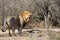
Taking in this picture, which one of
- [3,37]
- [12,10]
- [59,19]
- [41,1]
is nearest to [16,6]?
[12,10]

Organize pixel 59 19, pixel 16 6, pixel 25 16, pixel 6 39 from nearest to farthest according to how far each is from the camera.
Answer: pixel 6 39, pixel 25 16, pixel 16 6, pixel 59 19

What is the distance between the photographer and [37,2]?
15.2 meters

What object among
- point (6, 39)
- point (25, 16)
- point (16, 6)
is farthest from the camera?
point (16, 6)

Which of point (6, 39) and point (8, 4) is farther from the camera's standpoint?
point (8, 4)

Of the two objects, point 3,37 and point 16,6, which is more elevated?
point 16,6

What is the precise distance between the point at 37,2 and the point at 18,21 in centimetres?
400

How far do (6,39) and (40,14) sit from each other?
5.39 meters

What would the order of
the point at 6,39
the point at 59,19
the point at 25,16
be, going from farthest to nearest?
1. the point at 59,19
2. the point at 25,16
3. the point at 6,39

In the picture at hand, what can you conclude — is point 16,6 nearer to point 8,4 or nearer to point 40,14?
point 8,4

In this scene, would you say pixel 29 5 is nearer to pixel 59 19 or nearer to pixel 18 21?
pixel 59 19

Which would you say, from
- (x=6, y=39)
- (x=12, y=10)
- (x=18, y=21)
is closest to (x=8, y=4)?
(x=12, y=10)

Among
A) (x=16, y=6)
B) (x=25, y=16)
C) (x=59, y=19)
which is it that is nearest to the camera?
(x=25, y=16)

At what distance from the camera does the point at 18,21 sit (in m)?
11.5

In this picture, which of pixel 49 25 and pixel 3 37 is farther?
pixel 49 25
